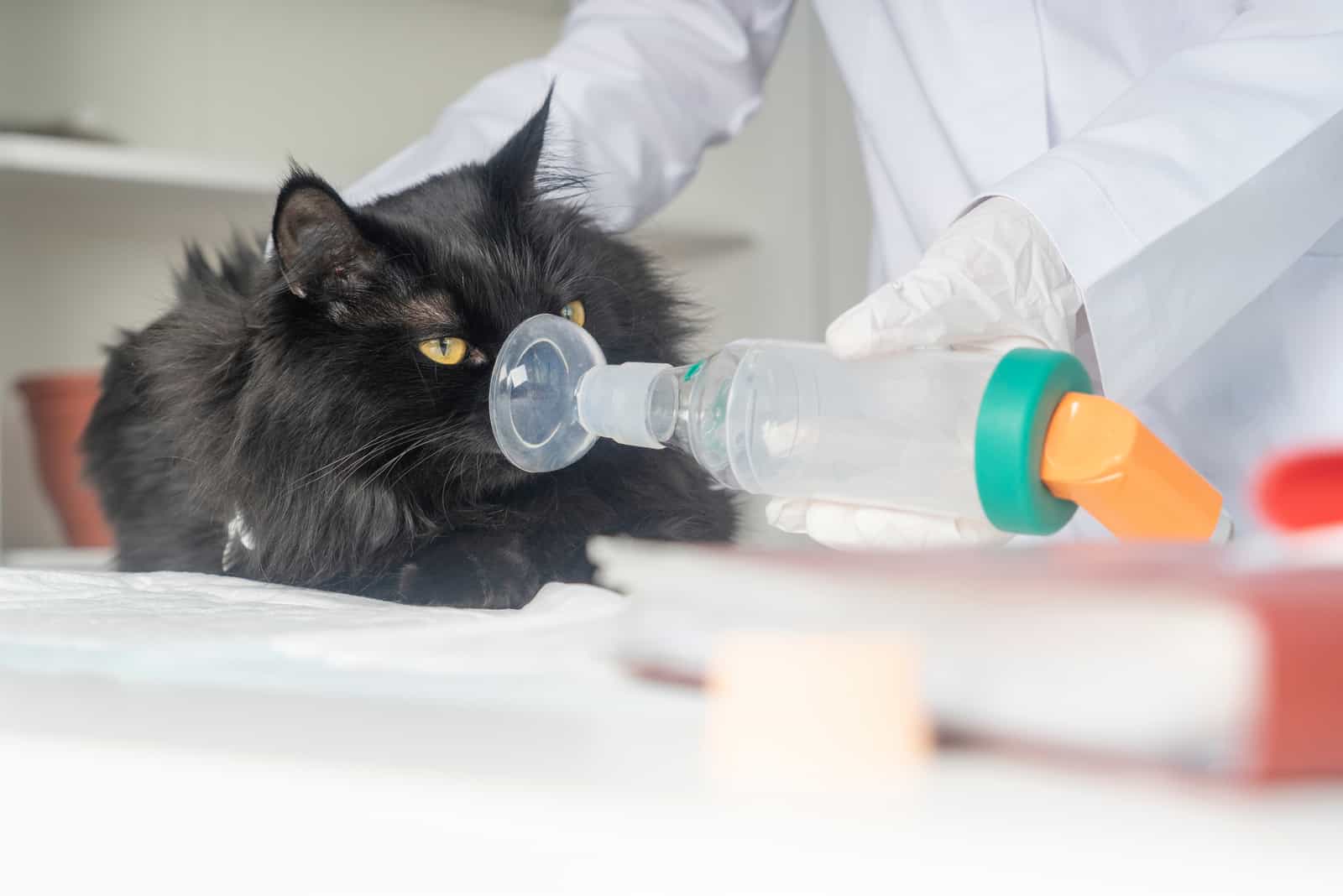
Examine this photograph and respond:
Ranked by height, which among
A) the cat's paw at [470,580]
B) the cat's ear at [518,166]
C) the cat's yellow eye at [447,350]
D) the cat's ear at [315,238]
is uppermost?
the cat's ear at [518,166]

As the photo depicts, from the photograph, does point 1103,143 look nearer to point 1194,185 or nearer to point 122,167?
point 1194,185

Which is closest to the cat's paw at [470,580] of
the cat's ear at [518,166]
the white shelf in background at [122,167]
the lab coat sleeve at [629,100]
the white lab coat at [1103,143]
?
the cat's ear at [518,166]

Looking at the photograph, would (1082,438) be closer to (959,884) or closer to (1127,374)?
(959,884)

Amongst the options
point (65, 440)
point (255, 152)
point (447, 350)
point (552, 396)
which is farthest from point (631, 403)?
point (255, 152)

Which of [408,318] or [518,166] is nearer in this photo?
[408,318]

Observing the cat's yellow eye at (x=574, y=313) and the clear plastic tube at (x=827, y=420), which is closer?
the clear plastic tube at (x=827, y=420)

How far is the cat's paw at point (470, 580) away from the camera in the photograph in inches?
34.3

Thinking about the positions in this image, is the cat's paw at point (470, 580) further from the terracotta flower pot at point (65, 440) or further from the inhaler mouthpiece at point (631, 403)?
the terracotta flower pot at point (65, 440)

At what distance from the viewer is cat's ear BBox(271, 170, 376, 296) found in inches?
36.6

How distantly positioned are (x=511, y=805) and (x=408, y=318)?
771 mm

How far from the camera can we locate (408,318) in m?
0.98

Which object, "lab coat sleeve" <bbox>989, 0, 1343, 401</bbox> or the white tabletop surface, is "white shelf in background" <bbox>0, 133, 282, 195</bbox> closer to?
"lab coat sleeve" <bbox>989, 0, 1343, 401</bbox>

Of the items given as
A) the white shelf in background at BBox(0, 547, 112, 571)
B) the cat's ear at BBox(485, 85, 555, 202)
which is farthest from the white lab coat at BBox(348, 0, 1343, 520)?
the white shelf in background at BBox(0, 547, 112, 571)

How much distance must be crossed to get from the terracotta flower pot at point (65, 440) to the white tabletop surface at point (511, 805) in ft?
6.96
